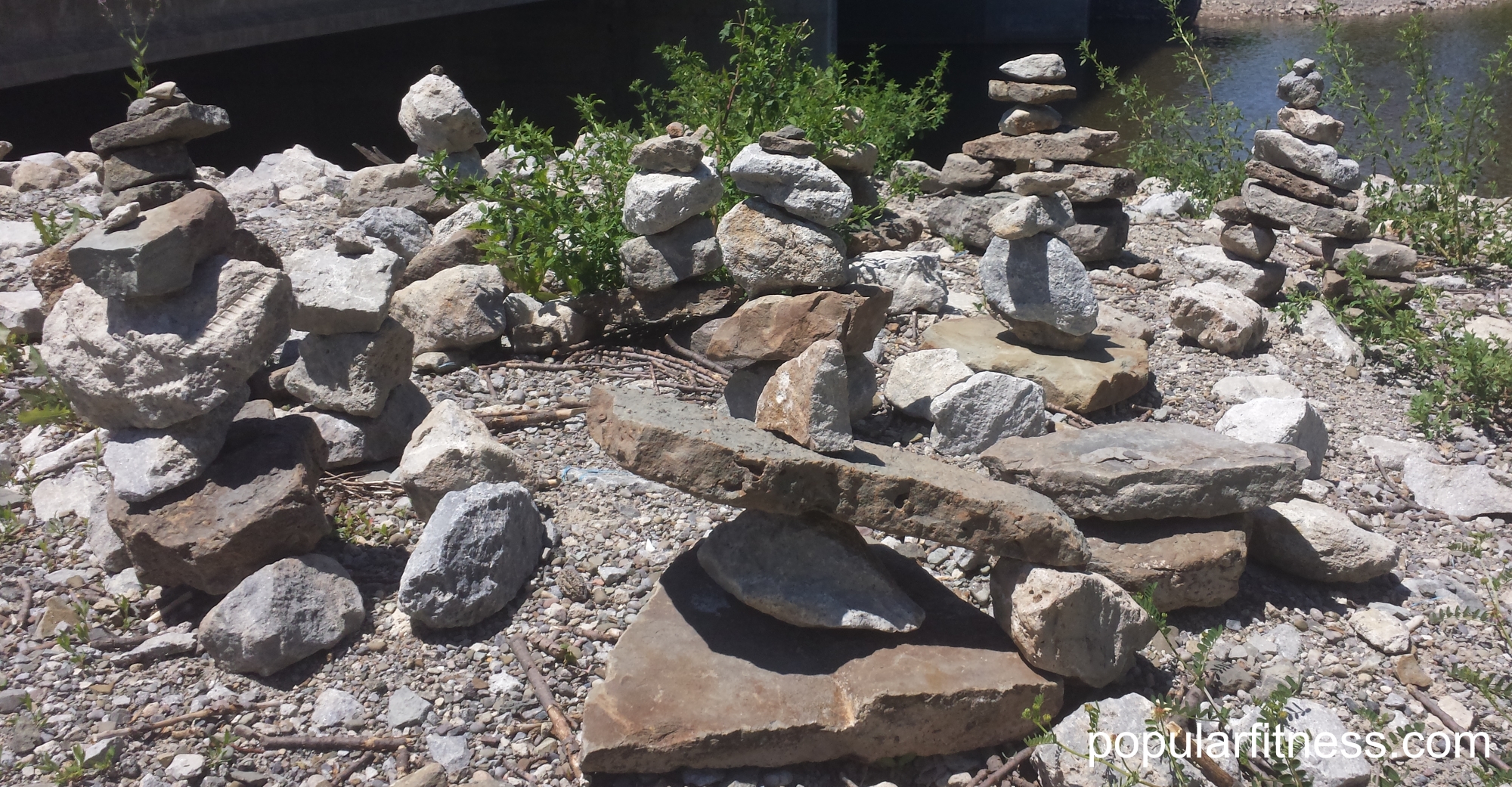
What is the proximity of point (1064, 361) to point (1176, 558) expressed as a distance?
1.87 m

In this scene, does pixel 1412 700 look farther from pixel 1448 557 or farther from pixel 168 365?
pixel 168 365

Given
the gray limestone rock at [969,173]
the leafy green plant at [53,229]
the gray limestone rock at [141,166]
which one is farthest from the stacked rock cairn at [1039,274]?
the leafy green plant at [53,229]

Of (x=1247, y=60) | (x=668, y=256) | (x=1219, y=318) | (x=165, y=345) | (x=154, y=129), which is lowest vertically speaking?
(x=1247, y=60)

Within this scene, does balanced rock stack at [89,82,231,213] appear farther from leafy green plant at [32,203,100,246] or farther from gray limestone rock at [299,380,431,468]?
leafy green plant at [32,203,100,246]

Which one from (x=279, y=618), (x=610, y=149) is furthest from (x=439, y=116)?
(x=279, y=618)

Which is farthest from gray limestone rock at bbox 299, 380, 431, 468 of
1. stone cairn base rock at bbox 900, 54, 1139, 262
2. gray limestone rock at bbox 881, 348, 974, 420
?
stone cairn base rock at bbox 900, 54, 1139, 262

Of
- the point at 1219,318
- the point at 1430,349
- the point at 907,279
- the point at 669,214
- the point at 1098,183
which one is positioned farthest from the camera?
the point at 1098,183

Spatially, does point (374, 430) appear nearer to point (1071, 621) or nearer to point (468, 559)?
point (468, 559)

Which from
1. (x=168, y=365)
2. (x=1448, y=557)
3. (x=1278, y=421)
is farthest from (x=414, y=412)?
(x=1448, y=557)

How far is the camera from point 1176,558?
12.2 ft

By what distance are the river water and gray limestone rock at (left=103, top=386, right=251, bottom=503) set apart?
1149cm

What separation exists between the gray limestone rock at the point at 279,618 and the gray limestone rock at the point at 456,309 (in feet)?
7.06

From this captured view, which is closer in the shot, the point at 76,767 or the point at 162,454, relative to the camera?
the point at 76,767

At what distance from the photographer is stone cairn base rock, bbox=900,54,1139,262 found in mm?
7328
